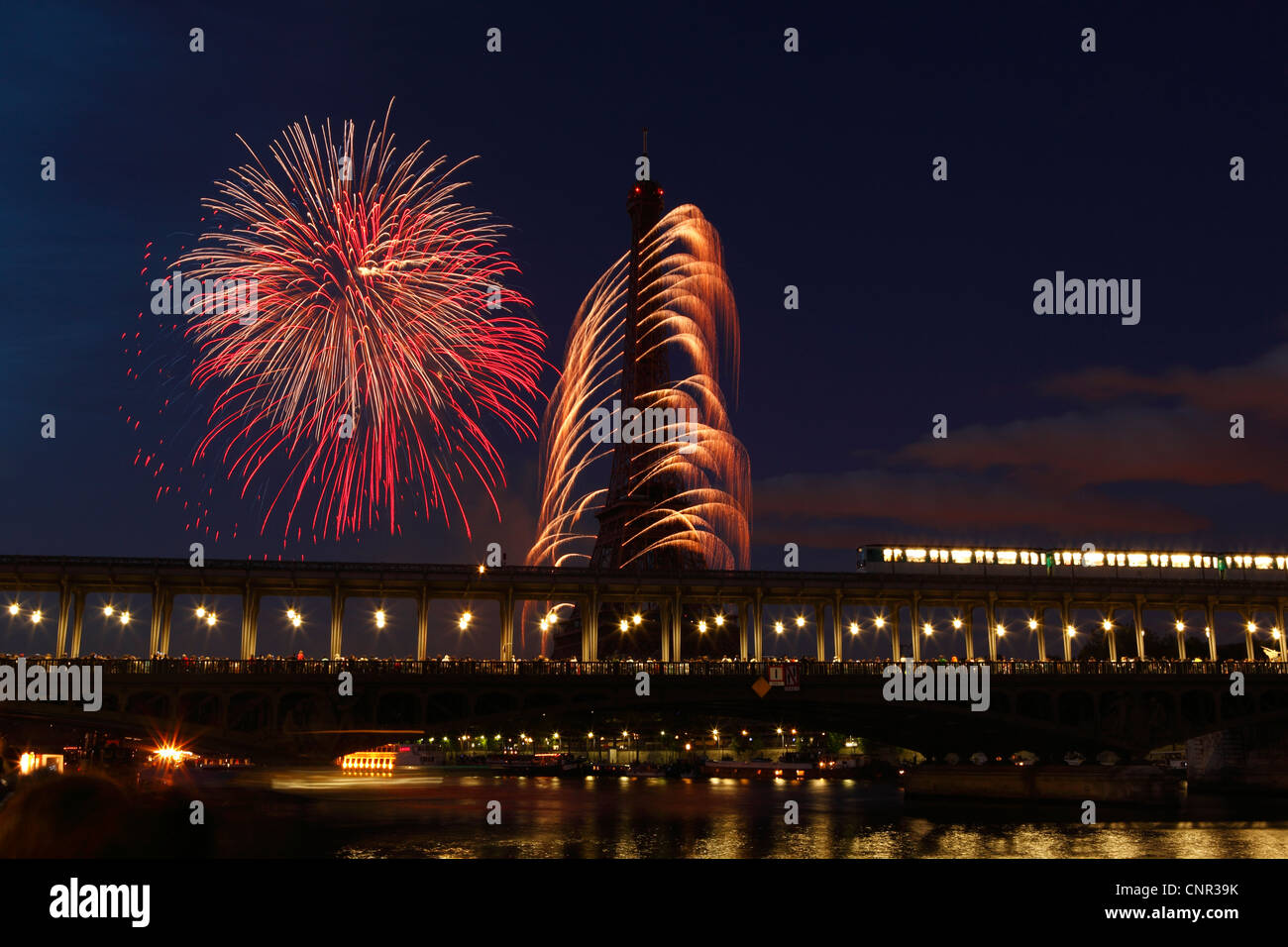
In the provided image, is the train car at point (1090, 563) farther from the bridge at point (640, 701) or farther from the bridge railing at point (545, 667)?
the bridge railing at point (545, 667)

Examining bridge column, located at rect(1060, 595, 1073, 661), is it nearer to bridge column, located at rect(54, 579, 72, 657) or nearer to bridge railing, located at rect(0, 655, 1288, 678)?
bridge railing, located at rect(0, 655, 1288, 678)

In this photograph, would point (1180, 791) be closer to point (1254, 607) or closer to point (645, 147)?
point (1254, 607)

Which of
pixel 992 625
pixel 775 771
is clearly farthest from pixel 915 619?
pixel 775 771

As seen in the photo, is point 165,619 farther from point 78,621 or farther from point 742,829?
point 742,829

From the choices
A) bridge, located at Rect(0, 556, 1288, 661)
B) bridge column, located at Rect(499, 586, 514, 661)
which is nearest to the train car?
bridge, located at Rect(0, 556, 1288, 661)

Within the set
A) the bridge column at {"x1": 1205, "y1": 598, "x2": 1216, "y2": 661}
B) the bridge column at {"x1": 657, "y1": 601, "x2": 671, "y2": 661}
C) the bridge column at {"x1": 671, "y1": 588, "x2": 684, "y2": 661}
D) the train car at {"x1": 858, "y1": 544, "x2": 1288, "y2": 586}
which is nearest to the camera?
the bridge column at {"x1": 671, "y1": 588, "x2": 684, "y2": 661}
